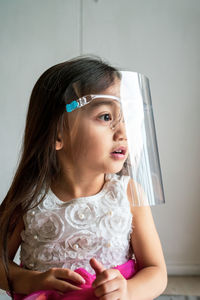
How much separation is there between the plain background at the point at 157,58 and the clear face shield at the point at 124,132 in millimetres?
573

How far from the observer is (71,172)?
56cm

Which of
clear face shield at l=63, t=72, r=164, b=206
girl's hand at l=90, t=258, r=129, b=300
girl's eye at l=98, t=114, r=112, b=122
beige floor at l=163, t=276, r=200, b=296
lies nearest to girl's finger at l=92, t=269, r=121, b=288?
girl's hand at l=90, t=258, r=129, b=300

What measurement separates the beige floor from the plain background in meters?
0.03

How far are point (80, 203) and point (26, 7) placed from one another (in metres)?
0.82

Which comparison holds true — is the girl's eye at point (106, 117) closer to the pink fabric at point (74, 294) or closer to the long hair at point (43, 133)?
the long hair at point (43, 133)

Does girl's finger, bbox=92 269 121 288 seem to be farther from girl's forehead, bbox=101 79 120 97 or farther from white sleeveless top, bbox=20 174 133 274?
girl's forehead, bbox=101 79 120 97

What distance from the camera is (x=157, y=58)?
3.36 ft

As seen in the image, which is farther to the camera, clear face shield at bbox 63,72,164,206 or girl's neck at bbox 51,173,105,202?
girl's neck at bbox 51,173,105,202

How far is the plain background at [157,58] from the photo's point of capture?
3.35ft

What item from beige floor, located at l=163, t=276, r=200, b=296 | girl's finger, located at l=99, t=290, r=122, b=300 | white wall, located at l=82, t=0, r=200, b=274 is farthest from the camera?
white wall, located at l=82, t=0, r=200, b=274

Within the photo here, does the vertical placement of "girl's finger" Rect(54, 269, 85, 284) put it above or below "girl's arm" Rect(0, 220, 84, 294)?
above

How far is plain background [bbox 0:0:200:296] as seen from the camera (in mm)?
1021

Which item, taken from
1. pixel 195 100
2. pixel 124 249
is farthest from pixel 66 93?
pixel 195 100

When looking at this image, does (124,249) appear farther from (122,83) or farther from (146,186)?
(122,83)
